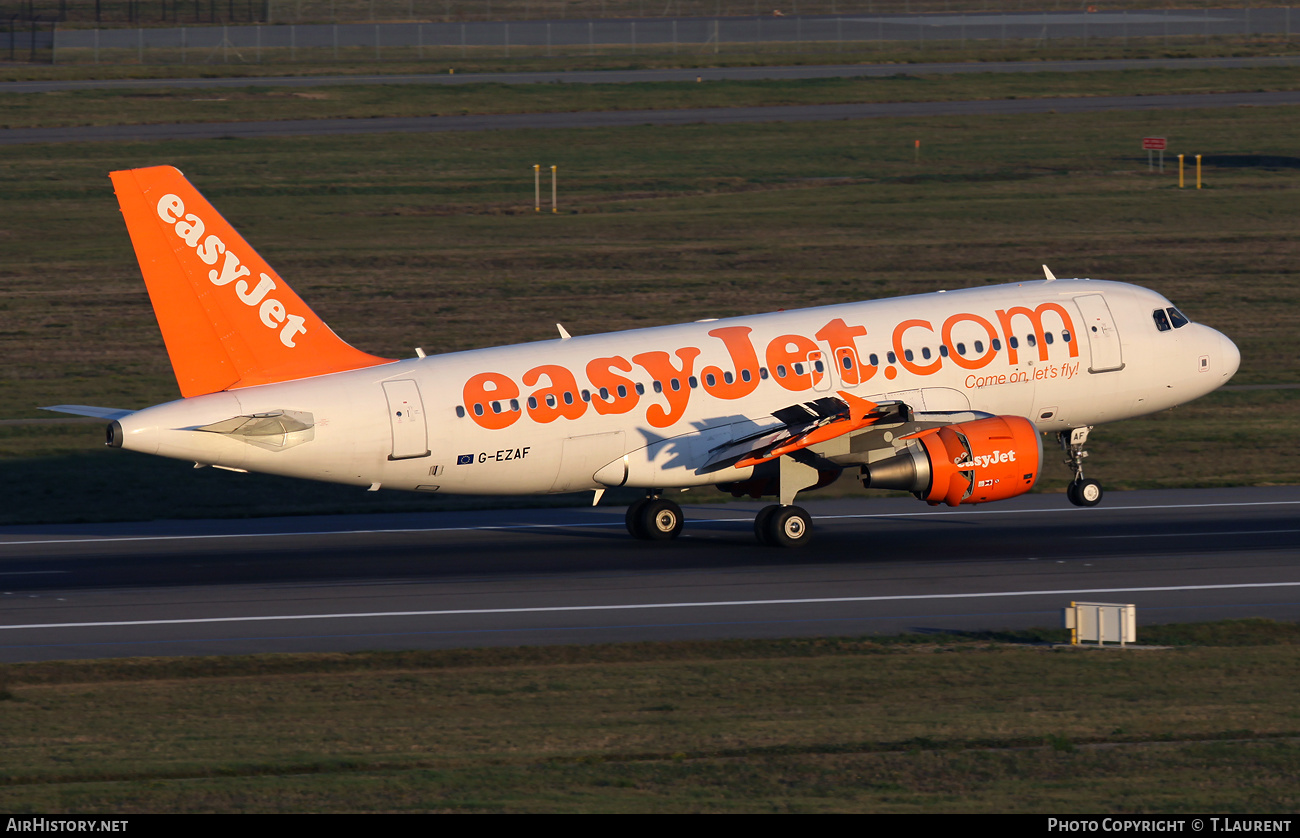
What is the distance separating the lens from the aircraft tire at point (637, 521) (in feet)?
124

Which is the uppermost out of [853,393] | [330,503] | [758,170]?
[758,170]

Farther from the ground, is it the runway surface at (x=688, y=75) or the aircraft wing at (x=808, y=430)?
the runway surface at (x=688, y=75)

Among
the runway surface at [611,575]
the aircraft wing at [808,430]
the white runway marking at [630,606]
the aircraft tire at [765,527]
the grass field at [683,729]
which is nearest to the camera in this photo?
the grass field at [683,729]

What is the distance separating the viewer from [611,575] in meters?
34.2

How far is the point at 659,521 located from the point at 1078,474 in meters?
10.3

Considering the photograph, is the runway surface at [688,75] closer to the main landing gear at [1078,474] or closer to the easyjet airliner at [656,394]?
the main landing gear at [1078,474]

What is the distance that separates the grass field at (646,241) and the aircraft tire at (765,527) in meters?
10.7

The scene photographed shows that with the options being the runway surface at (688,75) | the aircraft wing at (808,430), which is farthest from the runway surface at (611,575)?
the runway surface at (688,75)

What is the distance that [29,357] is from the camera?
188 feet

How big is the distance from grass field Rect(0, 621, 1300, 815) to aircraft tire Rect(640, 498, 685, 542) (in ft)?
29.3

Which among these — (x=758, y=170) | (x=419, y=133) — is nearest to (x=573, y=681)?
(x=758, y=170)

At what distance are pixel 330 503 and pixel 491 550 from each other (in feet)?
25.5

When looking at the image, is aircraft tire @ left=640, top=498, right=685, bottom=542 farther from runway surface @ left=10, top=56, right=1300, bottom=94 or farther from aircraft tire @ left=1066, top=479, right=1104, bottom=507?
runway surface @ left=10, top=56, right=1300, bottom=94
